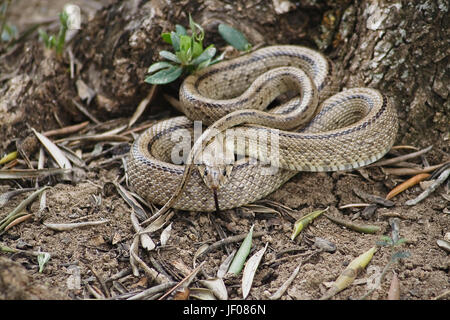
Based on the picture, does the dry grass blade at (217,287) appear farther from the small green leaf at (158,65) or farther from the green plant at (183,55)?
the small green leaf at (158,65)

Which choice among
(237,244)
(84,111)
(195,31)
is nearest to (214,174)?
(237,244)

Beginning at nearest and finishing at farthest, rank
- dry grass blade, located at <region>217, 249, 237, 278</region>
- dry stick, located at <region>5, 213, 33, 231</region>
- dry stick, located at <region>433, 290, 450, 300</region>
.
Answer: dry stick, located at <region>433, 290, 450, 300</region>
dry grass blade, located at <region>217, 249, 237, 278</region>
dry stick, located at <region>5, 213, 33, 231</region>

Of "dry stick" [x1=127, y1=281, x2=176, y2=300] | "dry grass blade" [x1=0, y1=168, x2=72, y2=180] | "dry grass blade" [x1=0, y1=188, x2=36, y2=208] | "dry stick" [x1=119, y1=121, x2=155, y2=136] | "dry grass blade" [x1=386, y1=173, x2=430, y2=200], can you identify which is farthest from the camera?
"dry stick" [x1=119, y1=121, x2=155, y2=136]

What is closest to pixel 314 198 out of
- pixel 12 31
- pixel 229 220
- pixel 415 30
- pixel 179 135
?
pixel 229 220

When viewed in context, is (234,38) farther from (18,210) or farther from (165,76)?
(18,210)

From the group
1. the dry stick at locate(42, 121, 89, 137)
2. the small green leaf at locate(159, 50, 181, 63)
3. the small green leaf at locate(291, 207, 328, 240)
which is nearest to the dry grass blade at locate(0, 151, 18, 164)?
the dry stick at locate(42, 121, 89, 137)

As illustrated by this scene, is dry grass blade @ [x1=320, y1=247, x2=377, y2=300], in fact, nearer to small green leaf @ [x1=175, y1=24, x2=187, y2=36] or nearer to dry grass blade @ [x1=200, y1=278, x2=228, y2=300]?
dry grass blade @ [x1=200, y1=278, x2=228, y2=300]

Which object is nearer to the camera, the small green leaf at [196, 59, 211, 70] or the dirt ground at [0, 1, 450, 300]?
the dirt ground at [0, 1, 450, 300]
